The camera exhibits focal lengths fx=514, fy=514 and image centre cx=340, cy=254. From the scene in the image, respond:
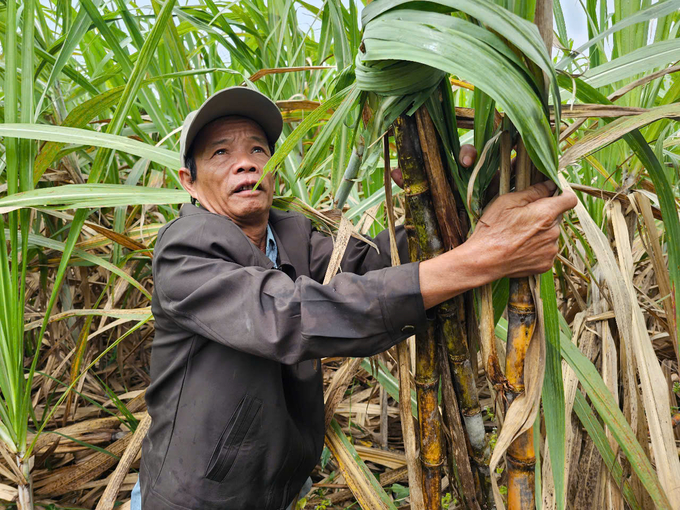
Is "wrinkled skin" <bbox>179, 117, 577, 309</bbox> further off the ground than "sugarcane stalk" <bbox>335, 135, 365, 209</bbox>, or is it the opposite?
"sugarcane stalk" <bbox>335, 135, 365, 209</bbox>

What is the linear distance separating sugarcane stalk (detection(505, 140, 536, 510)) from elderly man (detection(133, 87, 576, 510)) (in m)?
0.03

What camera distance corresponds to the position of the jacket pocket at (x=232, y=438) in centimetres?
107

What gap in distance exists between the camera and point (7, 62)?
1111mm

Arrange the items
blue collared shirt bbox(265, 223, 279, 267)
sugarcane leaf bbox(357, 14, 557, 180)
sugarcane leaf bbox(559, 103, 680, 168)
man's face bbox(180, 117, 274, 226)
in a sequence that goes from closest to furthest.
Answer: sugarcane leaf bbox(357, 14, 557, 180)
sugarcane leaf bbox(559, 103, 680, 168)
man's face bbox(180, 117, 274, 226)
blue collared shirt bbox(265, 223, 279, 267)

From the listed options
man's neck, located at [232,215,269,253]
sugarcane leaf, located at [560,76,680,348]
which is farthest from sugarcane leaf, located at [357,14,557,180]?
man's neck, located at [232,215,269,253]

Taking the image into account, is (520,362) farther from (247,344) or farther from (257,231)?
(257,231)

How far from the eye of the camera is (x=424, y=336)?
0.84 meters

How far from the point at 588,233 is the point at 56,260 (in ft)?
4.92

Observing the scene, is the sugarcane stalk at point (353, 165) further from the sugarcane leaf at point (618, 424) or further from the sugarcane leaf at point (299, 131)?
the sugarcane leaf at point (618, 424)

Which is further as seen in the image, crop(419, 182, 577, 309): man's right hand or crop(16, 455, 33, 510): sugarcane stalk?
crop(16, 455, 33, 510): sugarcane stalk

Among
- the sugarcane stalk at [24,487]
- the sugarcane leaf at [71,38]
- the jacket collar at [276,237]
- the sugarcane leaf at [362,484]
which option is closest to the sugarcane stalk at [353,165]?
the jacket collar at [276,237]

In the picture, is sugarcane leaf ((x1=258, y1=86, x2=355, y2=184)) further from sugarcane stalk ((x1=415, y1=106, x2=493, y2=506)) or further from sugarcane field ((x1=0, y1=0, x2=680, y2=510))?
sugarcane stalk ((x1=415, y1=106, x2=493, y2=506))

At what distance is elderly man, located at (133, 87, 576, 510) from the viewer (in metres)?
0.76

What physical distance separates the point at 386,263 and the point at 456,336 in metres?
0.39
